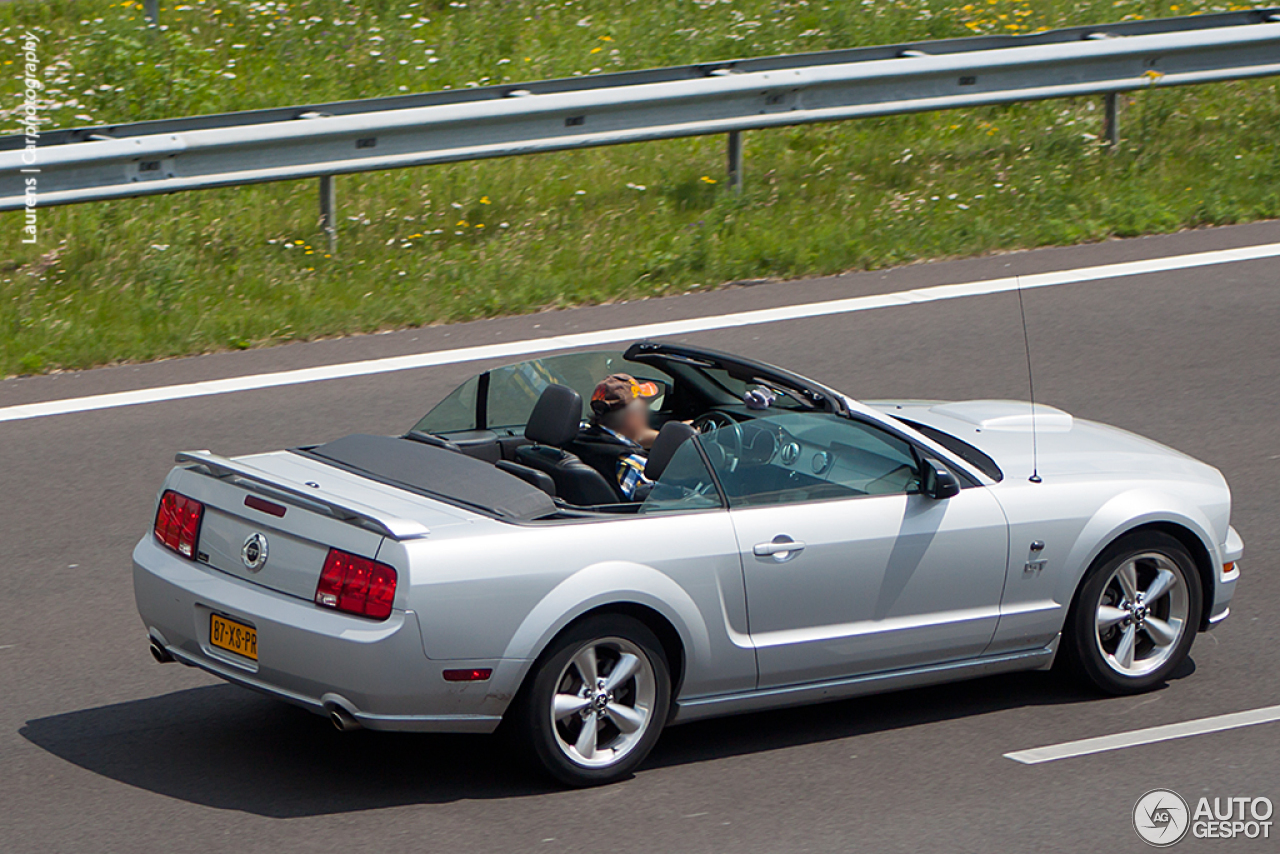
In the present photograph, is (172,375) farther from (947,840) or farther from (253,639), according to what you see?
(947,840)

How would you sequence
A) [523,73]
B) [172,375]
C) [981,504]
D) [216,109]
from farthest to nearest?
[523,73] → [216,109] → [172,375] → [981,504]

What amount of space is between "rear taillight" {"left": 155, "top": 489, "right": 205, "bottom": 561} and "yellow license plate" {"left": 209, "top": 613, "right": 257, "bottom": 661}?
318mm

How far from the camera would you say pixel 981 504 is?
628 cm

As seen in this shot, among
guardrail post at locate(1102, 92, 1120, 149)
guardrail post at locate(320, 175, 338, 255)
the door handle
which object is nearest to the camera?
the door handle

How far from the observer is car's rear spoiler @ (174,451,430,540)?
540cm

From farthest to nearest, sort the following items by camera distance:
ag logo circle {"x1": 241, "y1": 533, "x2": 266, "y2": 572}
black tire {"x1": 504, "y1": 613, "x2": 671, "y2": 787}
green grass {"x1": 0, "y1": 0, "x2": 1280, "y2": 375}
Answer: green grass {"x1": 0, "y1": 0, "x2": 1280, "y2": 375} < ag logo circle {"x1": 241, "y1": 533, "x2": 266, "y2": 572} < black tire {"x1": 504, "y1": 613, "x2": 671, "y2": 787}

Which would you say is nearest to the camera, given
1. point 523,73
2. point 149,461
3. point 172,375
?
point 149,461

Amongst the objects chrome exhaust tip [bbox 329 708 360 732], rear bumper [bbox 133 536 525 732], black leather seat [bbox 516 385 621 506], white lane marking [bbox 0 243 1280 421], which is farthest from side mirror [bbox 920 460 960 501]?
white lane marking [bbox 0 243 1280 421]

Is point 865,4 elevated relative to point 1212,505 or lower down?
elevated

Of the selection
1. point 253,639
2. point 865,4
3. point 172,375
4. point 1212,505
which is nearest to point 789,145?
point 865,4

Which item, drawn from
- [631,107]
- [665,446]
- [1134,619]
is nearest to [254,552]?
[665,446]

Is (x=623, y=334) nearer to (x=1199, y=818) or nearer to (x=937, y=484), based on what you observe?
(x=937, y=484)

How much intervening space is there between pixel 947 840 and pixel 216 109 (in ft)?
35.9

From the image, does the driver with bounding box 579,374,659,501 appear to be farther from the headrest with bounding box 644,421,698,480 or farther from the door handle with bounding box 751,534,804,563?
the door handle with bounding box 751,534,804,563
